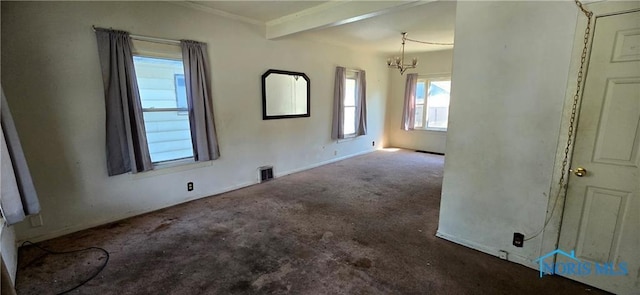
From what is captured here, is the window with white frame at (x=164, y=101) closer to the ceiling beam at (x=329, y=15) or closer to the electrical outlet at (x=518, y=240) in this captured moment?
the ceiling beam at (x=329, y=15)

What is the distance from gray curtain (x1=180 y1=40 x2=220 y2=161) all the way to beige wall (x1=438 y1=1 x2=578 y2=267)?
2.87m

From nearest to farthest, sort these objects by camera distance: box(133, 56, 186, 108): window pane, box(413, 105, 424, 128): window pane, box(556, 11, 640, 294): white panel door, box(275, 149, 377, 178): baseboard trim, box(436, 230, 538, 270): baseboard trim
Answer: box(556, 11, 640, 294): white panel door, box(436, 230, 538, 270): baseboard trim, box(133, 56, 186, 108): window pane, box(275, 149, 377, 178): baseboard trim, box(413, 105, 424, 128): window pane

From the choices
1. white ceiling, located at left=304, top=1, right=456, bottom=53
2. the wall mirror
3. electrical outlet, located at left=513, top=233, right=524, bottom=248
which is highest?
white ceiling, located at left=304, top=1, right=456, bottom=53

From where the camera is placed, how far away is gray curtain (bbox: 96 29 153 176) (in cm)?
282

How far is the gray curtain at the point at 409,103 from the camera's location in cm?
696

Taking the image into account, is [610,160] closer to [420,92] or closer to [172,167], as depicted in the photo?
[172,167]

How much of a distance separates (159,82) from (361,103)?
4.23 metres

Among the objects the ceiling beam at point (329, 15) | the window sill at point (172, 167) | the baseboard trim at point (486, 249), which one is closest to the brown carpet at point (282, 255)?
the baseboard trim at point (486, 249)

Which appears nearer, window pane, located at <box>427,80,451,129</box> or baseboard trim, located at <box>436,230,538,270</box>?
baseboard trim, located at <box>436,230,538,270</box>

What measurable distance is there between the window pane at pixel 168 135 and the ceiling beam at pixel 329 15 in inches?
71.9

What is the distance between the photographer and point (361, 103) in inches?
252

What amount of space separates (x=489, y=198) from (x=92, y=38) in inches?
159

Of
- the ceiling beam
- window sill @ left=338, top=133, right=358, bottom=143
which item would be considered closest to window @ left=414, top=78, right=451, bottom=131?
window sill @ left=338, top=133, right=358, bottom=143

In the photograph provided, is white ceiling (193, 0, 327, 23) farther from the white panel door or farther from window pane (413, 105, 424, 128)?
window pane (413, 105, 424, 128)
